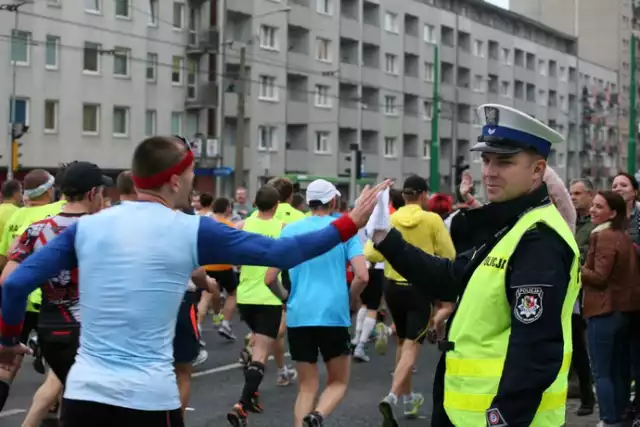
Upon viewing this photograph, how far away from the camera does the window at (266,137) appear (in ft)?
182

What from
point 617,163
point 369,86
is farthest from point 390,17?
point 617,163

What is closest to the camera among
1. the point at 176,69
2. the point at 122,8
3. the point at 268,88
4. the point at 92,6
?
the point at 92,6

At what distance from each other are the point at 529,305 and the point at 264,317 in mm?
6475

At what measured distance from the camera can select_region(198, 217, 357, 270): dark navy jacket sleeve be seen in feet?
13.2

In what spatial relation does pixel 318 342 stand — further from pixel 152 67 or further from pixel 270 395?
pixel 152 67

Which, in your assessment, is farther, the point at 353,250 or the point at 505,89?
the point at 505,89

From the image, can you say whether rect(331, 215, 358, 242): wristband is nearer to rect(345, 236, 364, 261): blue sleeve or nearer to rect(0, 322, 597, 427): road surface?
rect(345, 236, 364, 261): blue sleeve

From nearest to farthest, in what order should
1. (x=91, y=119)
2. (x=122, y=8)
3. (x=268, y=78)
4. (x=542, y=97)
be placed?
(x=91, y=119) → (x=122, y=8) → (x=268, y=78) → (x=542, y=97)

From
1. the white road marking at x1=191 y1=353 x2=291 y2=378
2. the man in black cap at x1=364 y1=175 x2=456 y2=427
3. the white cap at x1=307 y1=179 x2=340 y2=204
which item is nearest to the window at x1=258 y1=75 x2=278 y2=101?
the white road marking at x1=191 y1=353 x2=291 y2=378

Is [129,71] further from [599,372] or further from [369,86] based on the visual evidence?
[599,372]

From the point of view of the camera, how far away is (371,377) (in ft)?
37.0

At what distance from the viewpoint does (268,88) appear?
56.0m

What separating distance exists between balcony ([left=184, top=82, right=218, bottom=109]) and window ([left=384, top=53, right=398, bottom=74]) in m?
18.6

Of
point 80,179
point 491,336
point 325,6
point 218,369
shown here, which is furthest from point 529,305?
point 325,6
